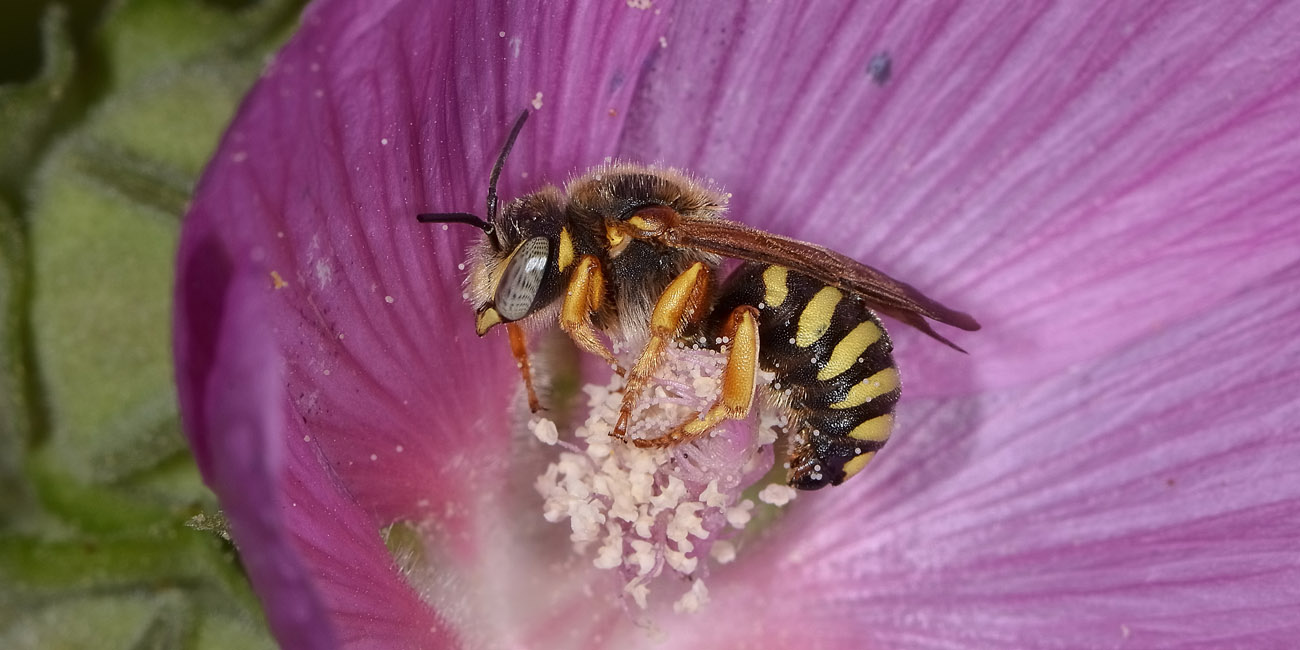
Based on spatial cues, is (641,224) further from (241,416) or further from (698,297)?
(241,416)

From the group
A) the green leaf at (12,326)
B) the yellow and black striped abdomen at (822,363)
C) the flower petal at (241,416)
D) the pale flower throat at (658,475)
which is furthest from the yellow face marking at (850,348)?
the green leaf at (12,326)

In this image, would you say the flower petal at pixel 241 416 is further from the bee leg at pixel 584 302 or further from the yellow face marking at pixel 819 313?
the yellow face marking at pixel 819 313

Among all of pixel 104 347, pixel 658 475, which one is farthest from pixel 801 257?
pixel 104 347

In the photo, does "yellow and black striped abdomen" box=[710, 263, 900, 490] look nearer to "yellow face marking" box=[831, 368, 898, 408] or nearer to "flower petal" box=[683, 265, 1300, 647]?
"yellow face marking" box=[831, 368, 898, 408]

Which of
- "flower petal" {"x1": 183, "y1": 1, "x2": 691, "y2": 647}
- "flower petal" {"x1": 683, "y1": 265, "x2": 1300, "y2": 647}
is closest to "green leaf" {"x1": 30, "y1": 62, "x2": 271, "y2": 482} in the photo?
"flower petal" {"x1": 183, "y1": 1, "x2": 691, "y2": 647}

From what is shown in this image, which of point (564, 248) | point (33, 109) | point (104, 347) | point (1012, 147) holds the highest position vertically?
point (1012, 147)

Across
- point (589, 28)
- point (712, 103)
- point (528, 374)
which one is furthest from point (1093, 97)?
point (528, 374)

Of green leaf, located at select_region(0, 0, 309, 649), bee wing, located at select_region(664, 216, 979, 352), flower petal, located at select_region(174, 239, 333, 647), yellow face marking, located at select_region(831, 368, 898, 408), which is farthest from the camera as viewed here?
green leaf, located at select_region(0, 0, 309, 649)
